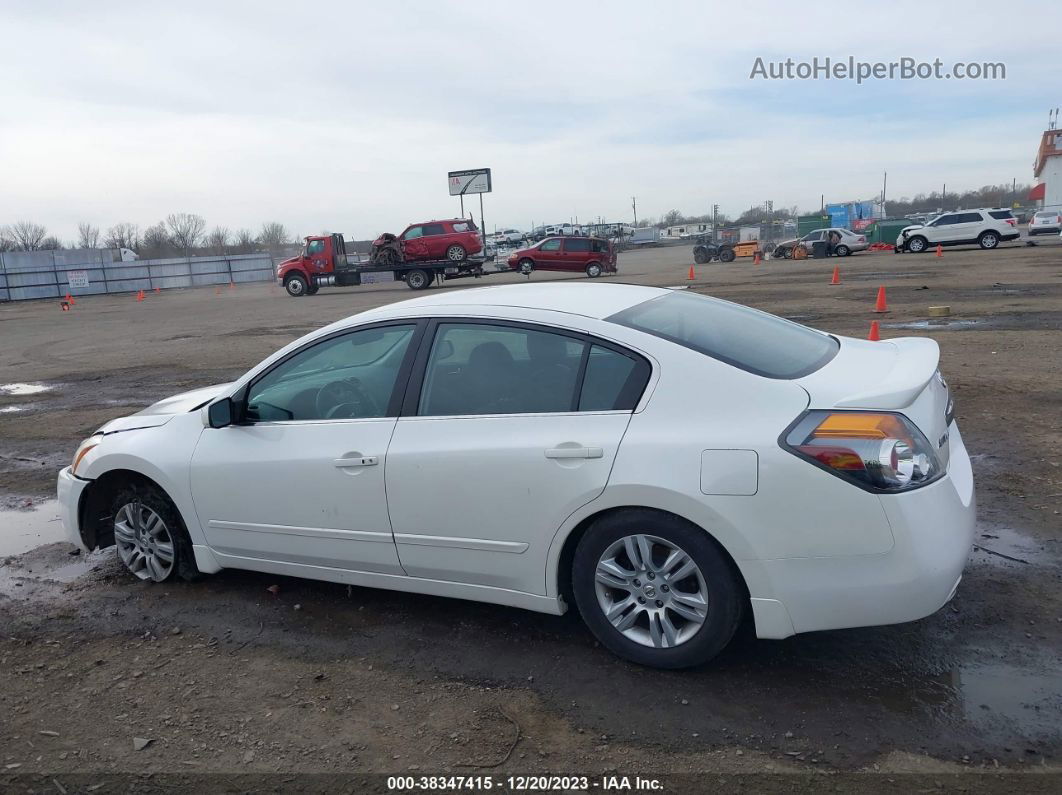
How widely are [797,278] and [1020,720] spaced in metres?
27.1

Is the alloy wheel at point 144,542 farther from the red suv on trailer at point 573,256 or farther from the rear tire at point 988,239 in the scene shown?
the rear tire at point 988,239

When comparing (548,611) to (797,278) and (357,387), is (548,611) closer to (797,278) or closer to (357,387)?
(357,387)

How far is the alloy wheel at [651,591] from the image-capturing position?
3424 millimetres

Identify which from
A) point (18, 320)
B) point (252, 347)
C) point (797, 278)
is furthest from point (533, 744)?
point (18, 320)

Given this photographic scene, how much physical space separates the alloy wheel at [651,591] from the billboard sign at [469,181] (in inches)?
2234

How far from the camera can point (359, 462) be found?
4.01 m

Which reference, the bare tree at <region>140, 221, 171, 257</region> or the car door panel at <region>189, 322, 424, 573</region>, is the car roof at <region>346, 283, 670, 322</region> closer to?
the car door panel at <region>189, 322, 424, 573</region>

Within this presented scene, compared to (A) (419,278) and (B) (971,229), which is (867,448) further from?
(B) (971,229)

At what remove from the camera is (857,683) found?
3416 millimetres

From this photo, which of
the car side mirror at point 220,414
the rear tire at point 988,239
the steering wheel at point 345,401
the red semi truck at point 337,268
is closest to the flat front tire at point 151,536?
the car side mirror at point 220,414

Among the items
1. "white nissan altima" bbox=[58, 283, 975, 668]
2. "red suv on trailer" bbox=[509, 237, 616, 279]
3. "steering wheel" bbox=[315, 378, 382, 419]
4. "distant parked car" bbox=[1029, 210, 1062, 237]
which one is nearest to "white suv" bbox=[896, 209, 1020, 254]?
"distant parked car" bbox=[1029, 210, 1062, 237]

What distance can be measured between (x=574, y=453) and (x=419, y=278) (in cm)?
3343

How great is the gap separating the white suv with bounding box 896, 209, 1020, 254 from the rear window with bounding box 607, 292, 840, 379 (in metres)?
38.9

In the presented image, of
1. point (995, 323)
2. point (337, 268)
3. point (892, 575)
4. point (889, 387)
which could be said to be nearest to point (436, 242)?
point (337, 268)
